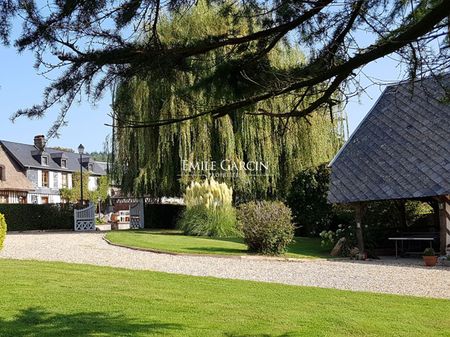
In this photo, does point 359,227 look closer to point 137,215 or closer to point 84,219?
point 137,215

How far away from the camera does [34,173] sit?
4712 cm

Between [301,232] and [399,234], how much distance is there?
17.2 feet

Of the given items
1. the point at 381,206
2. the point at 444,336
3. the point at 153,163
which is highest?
the point at 153,163

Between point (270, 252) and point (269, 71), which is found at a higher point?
point (269, 71)

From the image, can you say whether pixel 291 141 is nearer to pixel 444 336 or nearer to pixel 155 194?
pixel 155 194

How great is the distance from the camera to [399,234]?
16.2m

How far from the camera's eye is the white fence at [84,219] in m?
24.9

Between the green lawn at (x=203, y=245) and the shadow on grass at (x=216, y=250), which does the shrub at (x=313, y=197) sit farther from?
the shadow on grass at (x=216, y=250)

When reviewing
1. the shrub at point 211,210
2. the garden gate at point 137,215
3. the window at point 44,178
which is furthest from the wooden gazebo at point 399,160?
the window at point 44,178

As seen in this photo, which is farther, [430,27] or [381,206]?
[381,206]

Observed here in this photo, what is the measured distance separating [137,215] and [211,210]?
28.5 ft

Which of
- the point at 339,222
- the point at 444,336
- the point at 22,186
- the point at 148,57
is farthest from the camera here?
the point at 22,186

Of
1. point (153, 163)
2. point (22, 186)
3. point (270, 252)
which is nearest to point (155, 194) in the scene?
point (153, 163)

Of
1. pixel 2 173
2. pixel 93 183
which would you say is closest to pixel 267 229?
pixel 2 173
